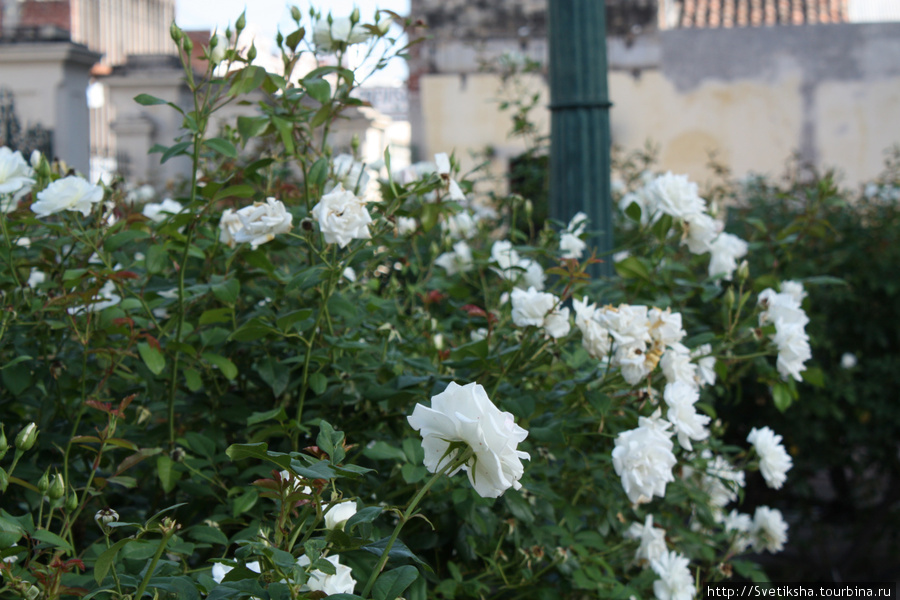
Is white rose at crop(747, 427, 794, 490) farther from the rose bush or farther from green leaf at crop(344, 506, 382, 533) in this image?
green leaf at crop(344, 506, 382, 533)

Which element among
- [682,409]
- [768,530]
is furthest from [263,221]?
[768,530]

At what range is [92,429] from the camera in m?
1.49

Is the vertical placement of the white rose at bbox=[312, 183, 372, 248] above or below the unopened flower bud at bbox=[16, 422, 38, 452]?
above

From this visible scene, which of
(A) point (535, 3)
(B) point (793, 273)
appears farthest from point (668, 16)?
Answer: (B) point (793, 273)

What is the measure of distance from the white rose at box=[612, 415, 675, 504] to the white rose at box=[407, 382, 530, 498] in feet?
1.54

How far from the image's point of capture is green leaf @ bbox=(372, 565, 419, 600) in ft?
2.93

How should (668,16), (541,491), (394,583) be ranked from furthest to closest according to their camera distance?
(668,16), (541,491), (394,583)

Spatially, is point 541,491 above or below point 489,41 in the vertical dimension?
below

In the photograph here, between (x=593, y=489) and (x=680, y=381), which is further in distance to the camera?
(x=593, y=489)

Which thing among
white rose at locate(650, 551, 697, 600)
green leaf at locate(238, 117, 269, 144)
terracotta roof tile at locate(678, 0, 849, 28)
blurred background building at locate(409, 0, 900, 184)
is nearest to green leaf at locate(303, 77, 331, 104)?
green leaf at locate(238, 117, 269, 144)

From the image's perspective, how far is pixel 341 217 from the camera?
1.25 metres

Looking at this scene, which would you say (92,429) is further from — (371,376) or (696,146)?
(696,146)

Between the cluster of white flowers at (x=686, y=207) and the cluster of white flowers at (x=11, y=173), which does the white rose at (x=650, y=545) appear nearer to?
the cluster of white flowers at (x=686, y=207)

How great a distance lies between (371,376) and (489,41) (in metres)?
8.38
